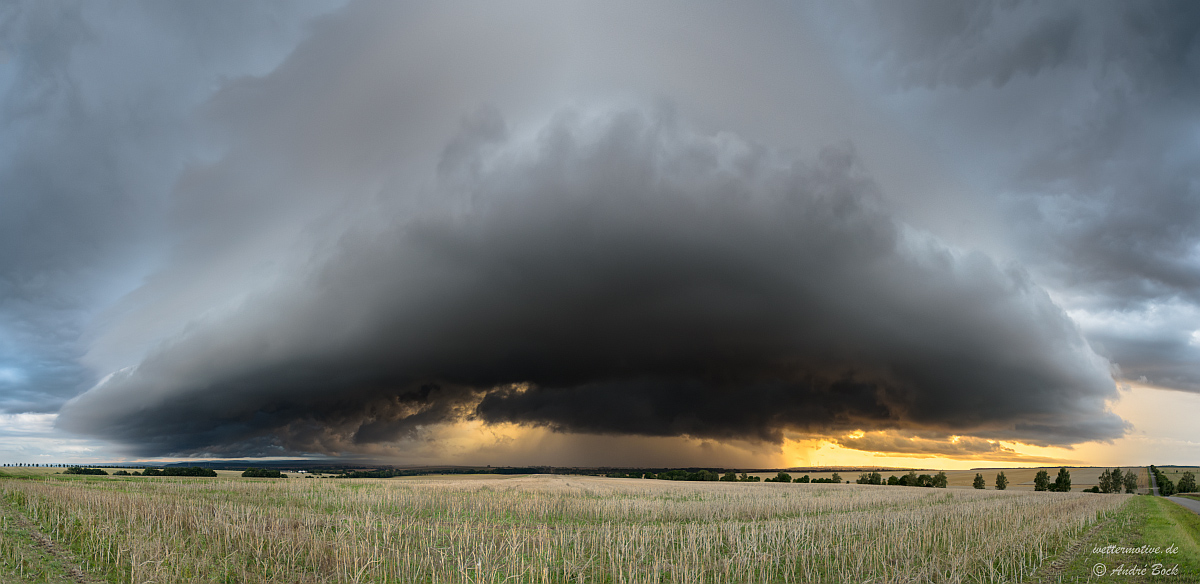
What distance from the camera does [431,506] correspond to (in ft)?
134

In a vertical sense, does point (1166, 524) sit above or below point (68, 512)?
below

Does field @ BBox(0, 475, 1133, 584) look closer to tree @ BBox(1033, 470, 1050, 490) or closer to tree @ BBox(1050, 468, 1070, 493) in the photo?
tree @ BBox(1033, 470, 1050, 490)

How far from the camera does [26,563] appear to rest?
18.4 m

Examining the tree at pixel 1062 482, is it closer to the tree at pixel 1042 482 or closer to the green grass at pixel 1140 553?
the tree at pixel 1042 482

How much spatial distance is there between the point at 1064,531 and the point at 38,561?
43.8 m

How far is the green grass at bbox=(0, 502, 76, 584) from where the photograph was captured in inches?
667

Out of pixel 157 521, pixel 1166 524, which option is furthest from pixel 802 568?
pixel 1166 524

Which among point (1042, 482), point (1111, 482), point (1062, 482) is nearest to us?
point (1111, 482)

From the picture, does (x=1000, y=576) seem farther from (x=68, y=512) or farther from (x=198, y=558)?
(x=68, y=512)

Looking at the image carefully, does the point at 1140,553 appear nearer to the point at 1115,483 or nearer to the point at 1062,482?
the point at 1062,482

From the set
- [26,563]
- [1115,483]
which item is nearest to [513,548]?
[26,563]

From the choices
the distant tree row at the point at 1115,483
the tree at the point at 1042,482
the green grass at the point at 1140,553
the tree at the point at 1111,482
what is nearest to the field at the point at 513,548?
the green grass at the point at 1140,553

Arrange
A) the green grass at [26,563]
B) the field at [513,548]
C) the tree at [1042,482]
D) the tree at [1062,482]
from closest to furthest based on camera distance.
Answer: the green grass at [26,563]
the field at [513,548]
the tree at [1062,482]
the tree at [1042,482]

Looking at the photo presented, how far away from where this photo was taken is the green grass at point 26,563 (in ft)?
55.6
